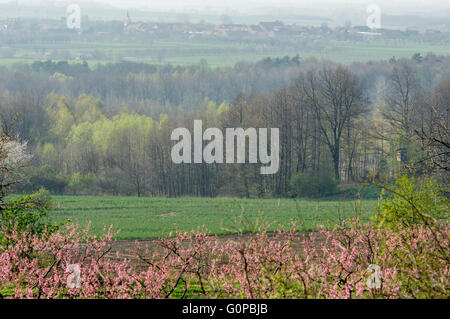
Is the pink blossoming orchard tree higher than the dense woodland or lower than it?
higher

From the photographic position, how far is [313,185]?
47.8 meters

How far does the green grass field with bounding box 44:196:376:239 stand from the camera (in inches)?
1264

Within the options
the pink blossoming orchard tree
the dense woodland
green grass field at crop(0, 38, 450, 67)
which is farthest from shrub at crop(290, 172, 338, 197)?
green grass field at crop(0, 38, 450, 67)

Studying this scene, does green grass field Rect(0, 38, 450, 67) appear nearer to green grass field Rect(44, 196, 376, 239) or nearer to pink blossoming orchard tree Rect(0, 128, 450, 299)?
green grass field Rect(44, 196, 376, 239)

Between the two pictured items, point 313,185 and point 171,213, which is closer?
point 171,213

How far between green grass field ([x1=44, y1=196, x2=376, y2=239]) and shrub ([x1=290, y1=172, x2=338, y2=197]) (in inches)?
129

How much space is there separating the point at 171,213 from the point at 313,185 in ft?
46.5

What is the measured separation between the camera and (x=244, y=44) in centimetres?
18000

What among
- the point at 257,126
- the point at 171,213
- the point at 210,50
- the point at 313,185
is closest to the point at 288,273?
the point at 171,213

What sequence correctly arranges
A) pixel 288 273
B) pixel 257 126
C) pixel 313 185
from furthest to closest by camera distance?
pixel 257 126 → pixel 313 185 → pixel 288 273

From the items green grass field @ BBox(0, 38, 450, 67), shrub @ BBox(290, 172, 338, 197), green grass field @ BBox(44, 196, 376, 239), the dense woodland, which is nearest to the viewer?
green grass field @ BBox(44, 196, 376, 239)

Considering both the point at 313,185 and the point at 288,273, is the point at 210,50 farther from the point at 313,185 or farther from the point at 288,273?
the point at 288,273

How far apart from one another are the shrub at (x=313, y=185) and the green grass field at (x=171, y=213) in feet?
10.8

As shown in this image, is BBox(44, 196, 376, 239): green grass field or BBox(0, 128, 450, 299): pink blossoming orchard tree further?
BBox(44, 196, 376, 239): green grass field
